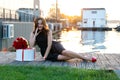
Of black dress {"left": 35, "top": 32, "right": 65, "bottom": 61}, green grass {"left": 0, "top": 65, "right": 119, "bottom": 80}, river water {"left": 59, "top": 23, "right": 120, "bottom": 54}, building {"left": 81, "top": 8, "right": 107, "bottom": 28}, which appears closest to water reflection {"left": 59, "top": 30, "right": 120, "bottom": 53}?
river water {"left": 59, "top": 23, "right": 120, "bottom": 54}

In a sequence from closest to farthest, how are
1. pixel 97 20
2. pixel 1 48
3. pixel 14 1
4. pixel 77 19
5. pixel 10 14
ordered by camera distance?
pixel 1 48 → pixel 10 14 → pixel 14 1 → pixel 97 20 → pixel 77 19

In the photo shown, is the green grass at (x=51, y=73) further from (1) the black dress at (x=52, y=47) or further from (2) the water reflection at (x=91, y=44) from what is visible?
(2) the water reflection at (x=91, y=44)

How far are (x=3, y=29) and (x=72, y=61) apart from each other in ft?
33.8

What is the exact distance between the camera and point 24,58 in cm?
999

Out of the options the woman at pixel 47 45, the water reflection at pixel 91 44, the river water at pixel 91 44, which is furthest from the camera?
the water reflection at pixel 91 44

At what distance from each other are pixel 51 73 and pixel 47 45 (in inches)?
87.2

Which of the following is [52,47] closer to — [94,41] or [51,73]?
A: [51,73]

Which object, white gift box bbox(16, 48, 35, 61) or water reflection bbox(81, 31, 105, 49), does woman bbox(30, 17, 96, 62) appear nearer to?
white gift box bbox(16, 48, 35, 61)

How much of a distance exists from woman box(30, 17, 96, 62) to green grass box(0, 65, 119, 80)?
1.33m

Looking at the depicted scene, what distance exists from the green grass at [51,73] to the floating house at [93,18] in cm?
8272

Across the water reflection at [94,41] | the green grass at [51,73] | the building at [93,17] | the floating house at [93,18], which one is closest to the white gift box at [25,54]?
the green grass at [51,73]

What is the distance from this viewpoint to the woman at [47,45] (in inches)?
385

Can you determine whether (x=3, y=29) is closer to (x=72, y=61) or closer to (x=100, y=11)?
(x=72, y=61)

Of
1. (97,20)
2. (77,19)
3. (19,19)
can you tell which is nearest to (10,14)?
(19,19)
